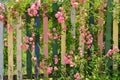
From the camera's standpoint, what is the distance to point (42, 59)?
4.30 metres

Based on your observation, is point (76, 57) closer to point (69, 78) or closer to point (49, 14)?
point (69, 78)

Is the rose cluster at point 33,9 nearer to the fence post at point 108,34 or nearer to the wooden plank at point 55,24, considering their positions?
the wooden plank at point 55,24

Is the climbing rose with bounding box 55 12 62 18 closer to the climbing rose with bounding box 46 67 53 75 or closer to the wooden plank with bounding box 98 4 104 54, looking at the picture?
the wooden plank with bounding box 98 4 104 54

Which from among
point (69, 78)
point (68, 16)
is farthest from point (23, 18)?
point (69, 78)


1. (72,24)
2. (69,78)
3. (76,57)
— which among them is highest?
(72,24)

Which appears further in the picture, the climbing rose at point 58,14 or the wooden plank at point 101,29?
the wooden plank at point 101,29

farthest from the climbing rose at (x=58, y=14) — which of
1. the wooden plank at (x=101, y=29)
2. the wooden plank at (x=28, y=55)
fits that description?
the wooden plank at (x=101, y=29)

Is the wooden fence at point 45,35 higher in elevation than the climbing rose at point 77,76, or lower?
higher

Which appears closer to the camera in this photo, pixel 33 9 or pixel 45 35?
pixel 33 9

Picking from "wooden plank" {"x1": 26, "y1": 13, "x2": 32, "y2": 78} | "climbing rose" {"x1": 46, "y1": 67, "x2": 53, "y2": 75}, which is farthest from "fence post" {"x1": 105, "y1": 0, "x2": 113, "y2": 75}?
"wooden plank" {"x1": 26, "y1": 13, "x2": 32, "y2": 78}

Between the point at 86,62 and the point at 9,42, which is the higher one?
the point at 9,42

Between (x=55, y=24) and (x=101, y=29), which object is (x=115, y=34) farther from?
(x=55, y=24)

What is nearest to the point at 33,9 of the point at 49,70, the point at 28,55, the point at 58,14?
the point at 58,14

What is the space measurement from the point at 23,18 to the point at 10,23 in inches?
6.7
